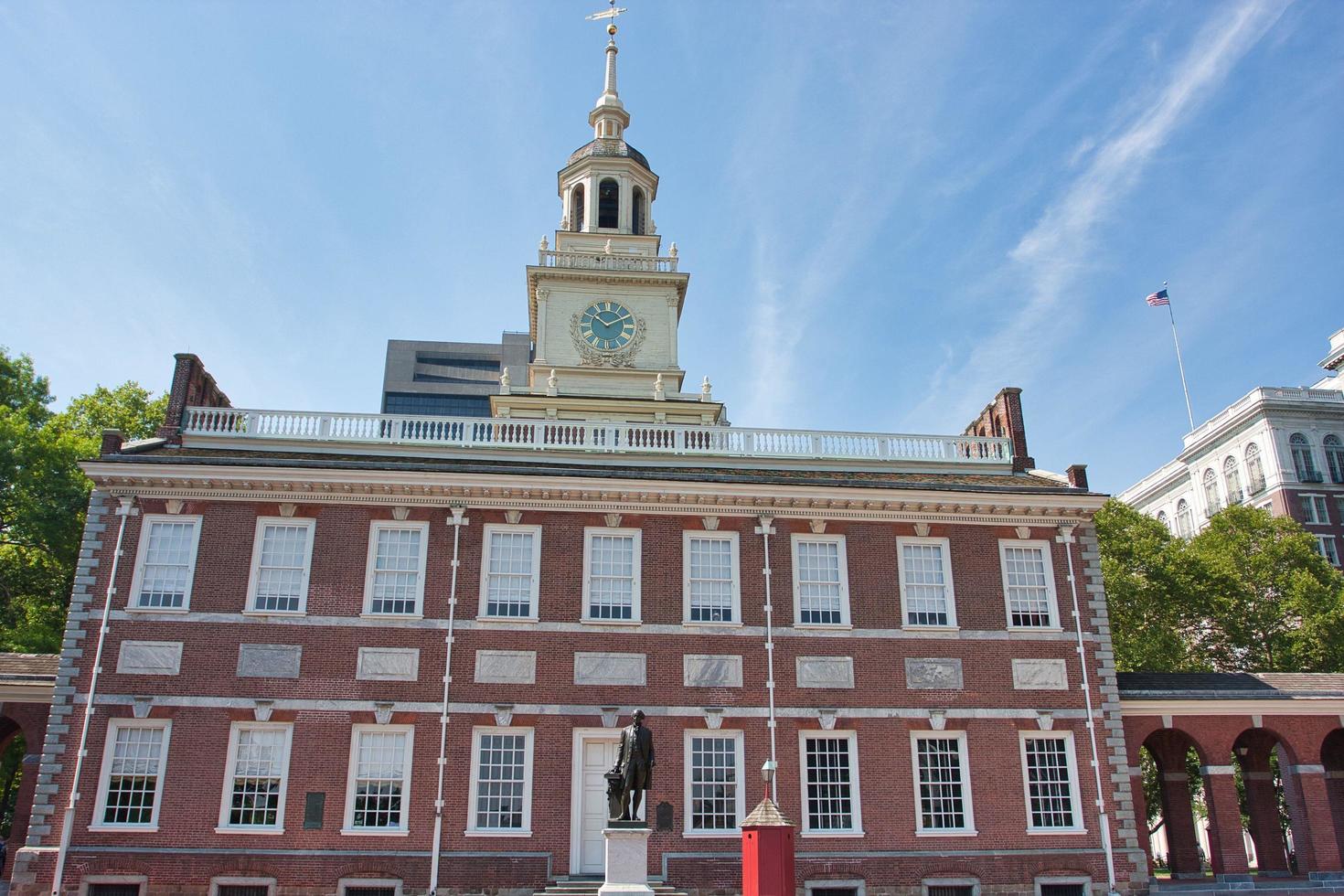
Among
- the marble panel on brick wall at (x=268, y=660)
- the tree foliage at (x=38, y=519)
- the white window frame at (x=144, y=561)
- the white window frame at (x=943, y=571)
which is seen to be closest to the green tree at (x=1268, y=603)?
the white window frame at (x=943, y=571)

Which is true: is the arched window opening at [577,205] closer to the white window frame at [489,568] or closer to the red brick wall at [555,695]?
the red brick wall at [555,695]

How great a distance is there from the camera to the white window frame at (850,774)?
879 inches

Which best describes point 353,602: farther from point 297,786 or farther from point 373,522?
point 297,786

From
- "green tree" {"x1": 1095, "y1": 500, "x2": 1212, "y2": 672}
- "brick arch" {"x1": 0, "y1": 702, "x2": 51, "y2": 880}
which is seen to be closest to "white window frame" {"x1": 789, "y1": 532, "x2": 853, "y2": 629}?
"brick arch" {"x1": 0, "y1": 702, "x2": 51, "y2": 880}

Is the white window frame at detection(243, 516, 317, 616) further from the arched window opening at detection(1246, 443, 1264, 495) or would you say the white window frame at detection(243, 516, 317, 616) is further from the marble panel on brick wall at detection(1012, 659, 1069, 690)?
the arched window opening at detection(1246, 443, 1264, 495)

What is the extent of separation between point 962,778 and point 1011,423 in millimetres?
10450

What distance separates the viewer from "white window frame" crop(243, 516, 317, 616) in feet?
74.3

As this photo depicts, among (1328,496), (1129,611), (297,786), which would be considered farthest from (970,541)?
(1328,496)

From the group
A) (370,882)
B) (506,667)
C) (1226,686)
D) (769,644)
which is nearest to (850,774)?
(769,644)

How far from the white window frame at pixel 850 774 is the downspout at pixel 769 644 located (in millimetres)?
593

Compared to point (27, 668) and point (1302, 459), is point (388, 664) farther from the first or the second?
point (1302, 459)

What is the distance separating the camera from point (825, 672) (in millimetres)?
23312

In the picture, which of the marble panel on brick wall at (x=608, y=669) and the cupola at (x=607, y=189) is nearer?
the marble panel on brick wall at (x=608, y=669)

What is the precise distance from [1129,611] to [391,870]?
1224 inches
